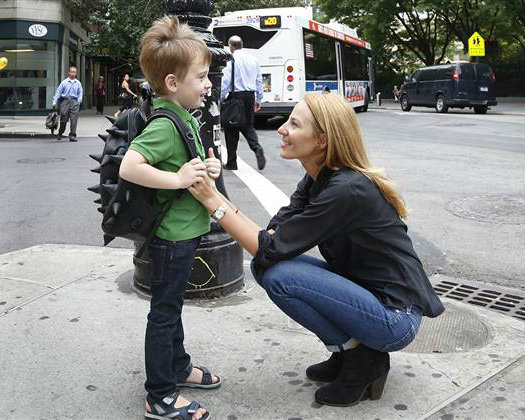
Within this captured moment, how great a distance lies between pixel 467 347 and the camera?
3393 mm

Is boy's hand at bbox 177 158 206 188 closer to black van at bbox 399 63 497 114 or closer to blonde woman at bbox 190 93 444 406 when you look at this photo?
blonde woman at bbox 190 93 444 406

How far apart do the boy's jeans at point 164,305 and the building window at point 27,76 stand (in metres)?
25.5

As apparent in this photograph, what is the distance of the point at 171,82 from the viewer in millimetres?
2541

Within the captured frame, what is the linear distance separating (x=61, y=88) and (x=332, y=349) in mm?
14116

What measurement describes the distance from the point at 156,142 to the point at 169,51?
0.37 m

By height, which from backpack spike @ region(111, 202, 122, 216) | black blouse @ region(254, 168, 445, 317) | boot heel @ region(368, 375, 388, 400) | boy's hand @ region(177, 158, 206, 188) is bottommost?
boot heel @ region(368, 375, 388, 400)

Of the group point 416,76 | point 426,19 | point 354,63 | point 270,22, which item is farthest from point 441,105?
point 426,19

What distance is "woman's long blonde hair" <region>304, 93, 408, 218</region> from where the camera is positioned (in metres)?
2.67

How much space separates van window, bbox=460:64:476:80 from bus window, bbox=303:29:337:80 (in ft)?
21.2

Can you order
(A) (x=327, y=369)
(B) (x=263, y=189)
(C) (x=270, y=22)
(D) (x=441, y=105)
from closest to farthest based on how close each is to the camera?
(A) (x=327, y=369)
(B) (x=263, y=189)
(C) (x=270, y=22)
(D) (x=441, y=105)

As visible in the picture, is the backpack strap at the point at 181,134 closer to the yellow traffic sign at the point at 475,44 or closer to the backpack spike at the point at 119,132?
the backpack spike at the point at 119,132

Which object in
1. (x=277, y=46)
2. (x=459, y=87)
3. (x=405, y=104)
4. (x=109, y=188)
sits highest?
(x=277, y=46)

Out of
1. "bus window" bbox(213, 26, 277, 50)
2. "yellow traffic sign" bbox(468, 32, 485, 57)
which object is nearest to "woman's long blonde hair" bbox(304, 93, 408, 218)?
"bus window" bbox(213, 26, 277, 50)

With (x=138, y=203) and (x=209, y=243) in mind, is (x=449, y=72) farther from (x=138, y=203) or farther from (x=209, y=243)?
(x=138, y=203)
